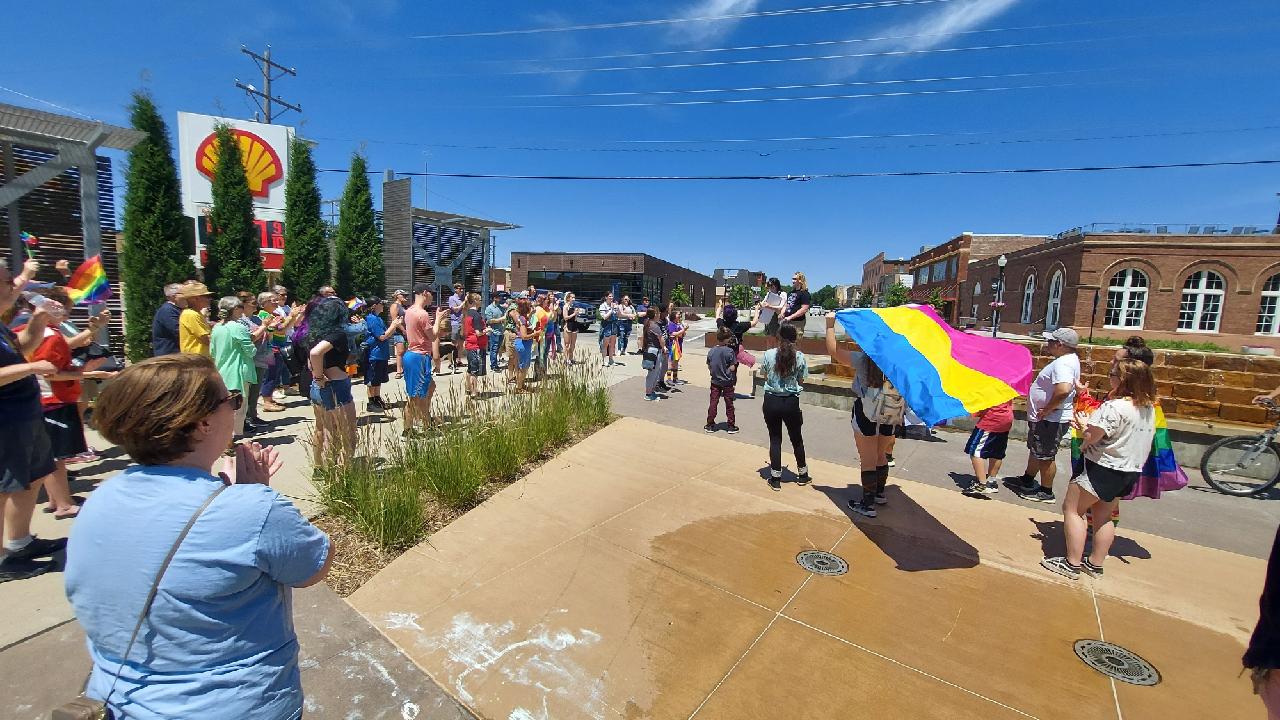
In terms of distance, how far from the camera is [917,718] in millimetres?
2543

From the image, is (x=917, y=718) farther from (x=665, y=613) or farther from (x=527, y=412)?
(x=527, y=412)

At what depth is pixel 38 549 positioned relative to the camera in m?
3.47

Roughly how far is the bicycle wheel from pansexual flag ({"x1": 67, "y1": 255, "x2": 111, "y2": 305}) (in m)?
11.9

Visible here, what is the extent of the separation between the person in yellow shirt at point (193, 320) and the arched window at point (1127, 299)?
39861 millimetres

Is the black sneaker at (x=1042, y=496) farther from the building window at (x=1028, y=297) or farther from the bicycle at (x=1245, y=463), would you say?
the building window at (x=1028, y=297)

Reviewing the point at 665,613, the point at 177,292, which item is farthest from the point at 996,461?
the point at 177,292

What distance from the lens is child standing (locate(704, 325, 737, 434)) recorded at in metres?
7.38

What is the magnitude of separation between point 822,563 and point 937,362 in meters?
1.78

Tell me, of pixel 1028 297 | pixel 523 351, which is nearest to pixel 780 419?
pixel 523 351

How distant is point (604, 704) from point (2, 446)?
3713mm

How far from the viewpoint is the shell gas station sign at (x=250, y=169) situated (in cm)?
1325

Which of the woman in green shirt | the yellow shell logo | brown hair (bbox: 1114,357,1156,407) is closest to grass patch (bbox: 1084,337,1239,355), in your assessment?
brown hair (bbox: 1114,357,1156,407)

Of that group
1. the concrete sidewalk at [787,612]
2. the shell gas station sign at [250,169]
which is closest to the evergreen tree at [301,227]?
A: the shell gas station sign at [250,169]

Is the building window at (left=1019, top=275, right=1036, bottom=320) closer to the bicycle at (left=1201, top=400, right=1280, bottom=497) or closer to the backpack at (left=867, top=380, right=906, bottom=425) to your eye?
the bicycle at (left=1201, top=400, right=1280, bottom=497)
